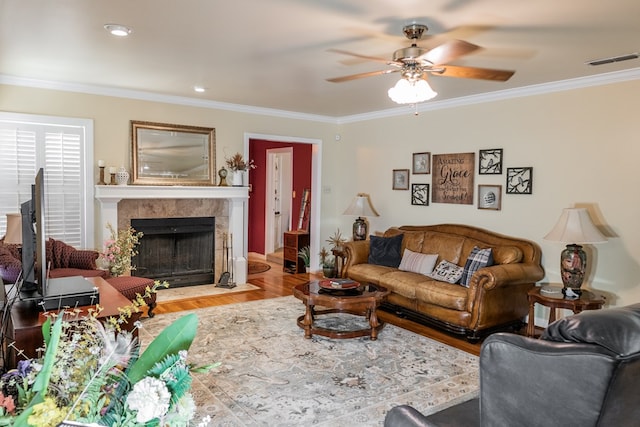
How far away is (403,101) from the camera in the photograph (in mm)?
3035

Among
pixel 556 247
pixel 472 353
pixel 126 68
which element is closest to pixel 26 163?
pixel 126 68

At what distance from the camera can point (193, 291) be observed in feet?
19.5

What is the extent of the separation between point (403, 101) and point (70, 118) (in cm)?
398

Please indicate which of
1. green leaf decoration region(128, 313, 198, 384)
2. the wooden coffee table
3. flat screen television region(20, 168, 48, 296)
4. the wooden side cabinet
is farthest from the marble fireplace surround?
green leaf decoration region(128, 313, 198, 384)

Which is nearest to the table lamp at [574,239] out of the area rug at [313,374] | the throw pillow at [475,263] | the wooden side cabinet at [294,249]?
the throw pillow at [475,263]

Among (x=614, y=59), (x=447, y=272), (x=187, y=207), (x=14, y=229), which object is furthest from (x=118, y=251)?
(x=614, y=59)

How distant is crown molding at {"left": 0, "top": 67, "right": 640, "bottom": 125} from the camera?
4.28 meters

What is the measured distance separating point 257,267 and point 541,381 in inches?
264

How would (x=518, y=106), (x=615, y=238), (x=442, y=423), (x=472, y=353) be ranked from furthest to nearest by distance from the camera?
(x=518, y=106)
(x=615, y=238)
(x=472, y=353)
(x=442, y=423)

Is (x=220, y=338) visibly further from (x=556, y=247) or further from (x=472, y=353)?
(x=556, y=247)

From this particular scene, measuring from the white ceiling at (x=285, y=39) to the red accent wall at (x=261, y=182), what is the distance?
347 cm

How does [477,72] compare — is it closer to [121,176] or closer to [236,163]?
[236,163]

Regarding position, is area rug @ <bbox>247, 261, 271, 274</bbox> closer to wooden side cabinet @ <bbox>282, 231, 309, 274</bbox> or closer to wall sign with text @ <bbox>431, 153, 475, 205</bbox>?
wooden side cabinet @ <bbox>282, 231, 309, 274</bbox>

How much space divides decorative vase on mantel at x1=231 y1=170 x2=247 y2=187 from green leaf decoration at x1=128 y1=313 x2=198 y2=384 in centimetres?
555
